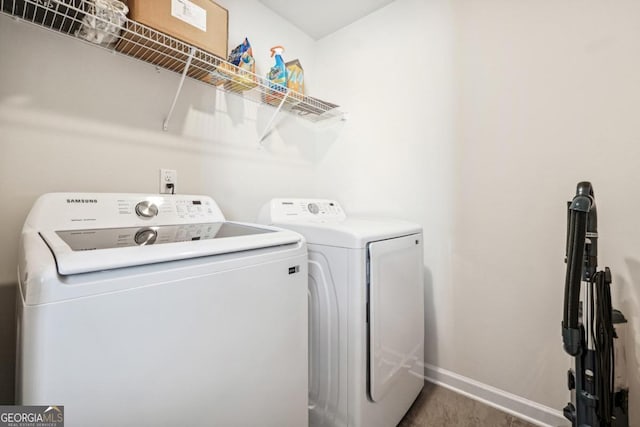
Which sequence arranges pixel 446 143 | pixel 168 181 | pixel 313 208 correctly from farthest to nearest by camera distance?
pixel 313 208
pixel 446 143
pixel 168 181

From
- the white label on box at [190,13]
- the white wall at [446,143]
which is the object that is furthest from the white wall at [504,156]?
the white label on box at [190,13]

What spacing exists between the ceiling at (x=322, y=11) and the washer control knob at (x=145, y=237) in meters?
1.79

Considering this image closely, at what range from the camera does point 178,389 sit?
73 centimetres

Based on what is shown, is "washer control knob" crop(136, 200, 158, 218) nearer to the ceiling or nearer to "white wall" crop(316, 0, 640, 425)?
"white wall" crop(316, 0, 640, 425)

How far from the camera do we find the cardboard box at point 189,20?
3.61ft

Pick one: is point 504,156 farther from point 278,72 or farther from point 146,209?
point 146,209

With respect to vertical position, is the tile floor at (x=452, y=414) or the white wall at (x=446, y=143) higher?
the white wall at (x=446, y=143)

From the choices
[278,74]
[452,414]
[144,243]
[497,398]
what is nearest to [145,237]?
[144,243]

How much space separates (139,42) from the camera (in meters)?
1.23

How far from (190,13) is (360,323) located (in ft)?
5.03

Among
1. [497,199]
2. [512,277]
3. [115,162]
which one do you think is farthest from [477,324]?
[115,162]

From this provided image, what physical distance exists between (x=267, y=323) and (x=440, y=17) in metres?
2.01

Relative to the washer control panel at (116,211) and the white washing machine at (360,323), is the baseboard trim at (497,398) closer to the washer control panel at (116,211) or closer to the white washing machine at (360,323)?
Result: the white washing machine at (360,323)

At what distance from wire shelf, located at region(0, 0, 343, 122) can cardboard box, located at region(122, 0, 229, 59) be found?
0.03 meters
